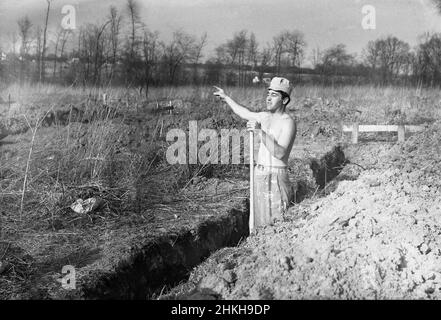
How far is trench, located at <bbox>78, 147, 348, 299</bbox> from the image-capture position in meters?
3.75

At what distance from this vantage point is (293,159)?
7.88 m

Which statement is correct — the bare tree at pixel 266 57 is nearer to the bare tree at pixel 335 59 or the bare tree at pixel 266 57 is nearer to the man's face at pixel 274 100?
the bare tree at pixel 335 59

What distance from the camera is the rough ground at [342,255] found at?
2939 mm

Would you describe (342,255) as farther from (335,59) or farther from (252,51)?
(335,59)

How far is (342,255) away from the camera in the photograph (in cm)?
313

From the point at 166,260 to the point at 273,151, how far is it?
1277 millimetres

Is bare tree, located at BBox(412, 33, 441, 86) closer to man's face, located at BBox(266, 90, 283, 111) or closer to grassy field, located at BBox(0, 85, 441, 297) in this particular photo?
grassy field, located at BBox(0, 85, 441, 297)

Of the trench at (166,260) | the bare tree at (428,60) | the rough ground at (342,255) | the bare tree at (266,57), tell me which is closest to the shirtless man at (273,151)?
the rough ground at (342,255)

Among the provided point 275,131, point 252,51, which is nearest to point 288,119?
point 275,131

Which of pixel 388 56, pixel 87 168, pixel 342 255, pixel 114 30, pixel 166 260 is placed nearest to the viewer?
pixel 342 255

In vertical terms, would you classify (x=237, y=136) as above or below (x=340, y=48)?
below
